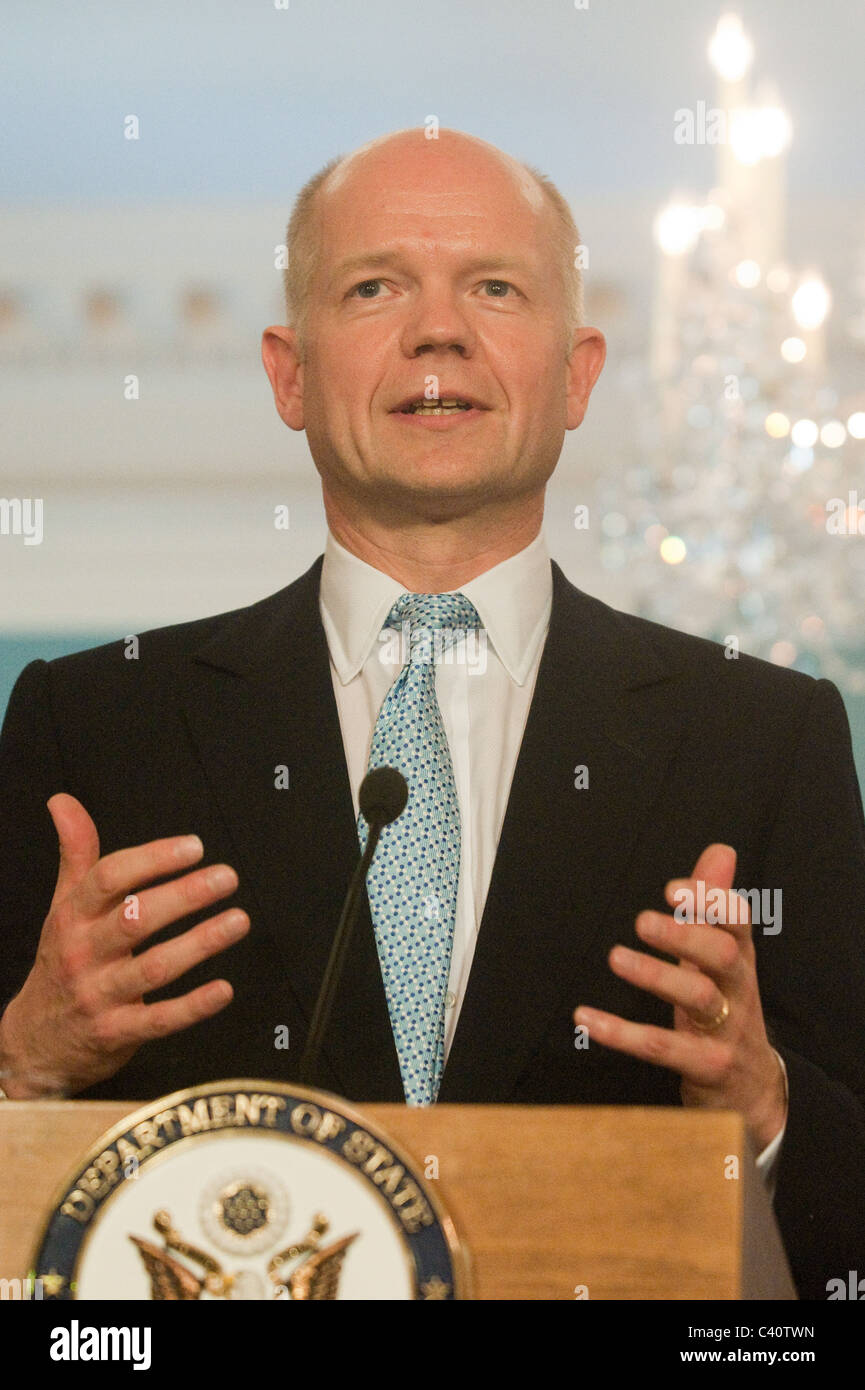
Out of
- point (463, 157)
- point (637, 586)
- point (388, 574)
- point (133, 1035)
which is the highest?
point (637, 586)

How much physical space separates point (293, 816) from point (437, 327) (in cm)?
50

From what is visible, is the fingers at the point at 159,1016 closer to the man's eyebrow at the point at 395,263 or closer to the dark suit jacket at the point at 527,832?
the dark suit jacket at the point at 527,832

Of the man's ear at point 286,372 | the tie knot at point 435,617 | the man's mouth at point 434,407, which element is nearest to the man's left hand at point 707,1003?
the tie knot at point 435,617

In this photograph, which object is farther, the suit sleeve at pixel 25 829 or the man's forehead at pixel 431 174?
the man's forehead at pixel 431 174

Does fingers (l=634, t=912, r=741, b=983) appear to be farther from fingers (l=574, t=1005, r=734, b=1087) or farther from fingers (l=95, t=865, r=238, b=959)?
fingers (l=95, t=865, r=238, b=959)

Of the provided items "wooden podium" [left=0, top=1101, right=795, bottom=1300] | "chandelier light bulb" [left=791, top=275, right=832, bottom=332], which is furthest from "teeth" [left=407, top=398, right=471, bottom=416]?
"chandelier light bulb" [left=791, top=275, right=832, bottom=332]

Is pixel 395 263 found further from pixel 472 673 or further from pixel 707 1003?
pixel 707 1003

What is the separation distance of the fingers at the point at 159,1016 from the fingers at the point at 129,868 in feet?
0.23

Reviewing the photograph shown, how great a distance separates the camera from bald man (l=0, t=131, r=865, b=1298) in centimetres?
145

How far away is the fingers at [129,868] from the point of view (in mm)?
1056

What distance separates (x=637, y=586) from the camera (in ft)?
16.2

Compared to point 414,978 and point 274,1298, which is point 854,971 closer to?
point 414,978

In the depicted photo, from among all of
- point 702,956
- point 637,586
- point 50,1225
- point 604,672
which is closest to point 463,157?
point 604,672
